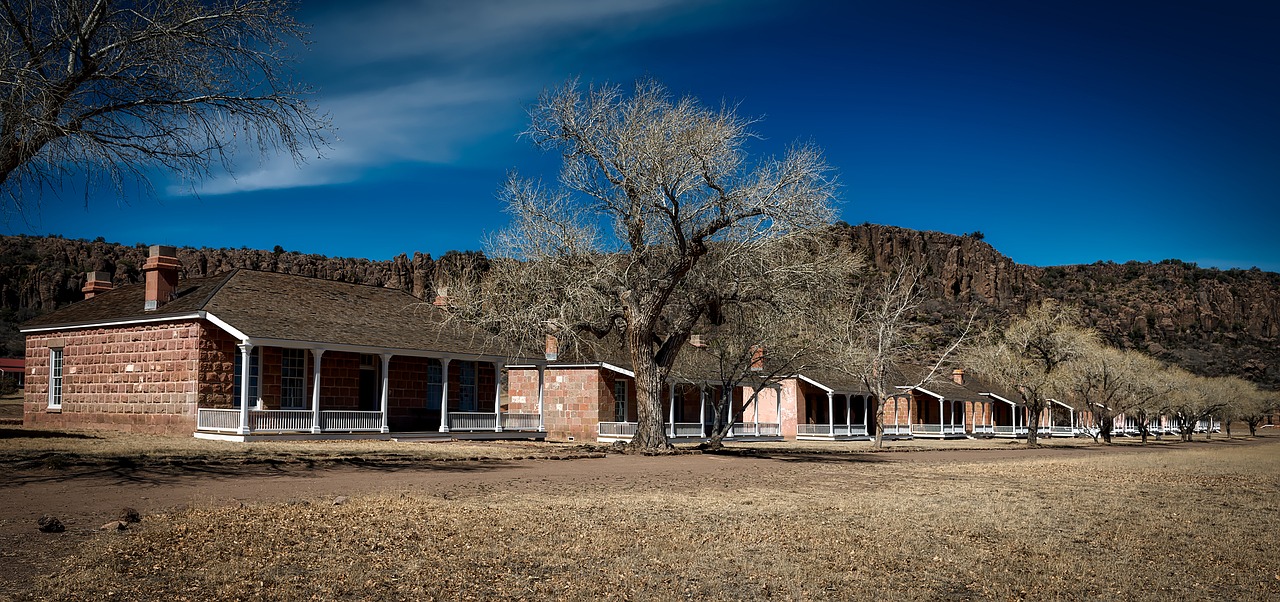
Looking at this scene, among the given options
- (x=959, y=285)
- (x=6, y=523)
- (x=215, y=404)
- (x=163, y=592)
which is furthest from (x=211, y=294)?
(x=959, y=285)

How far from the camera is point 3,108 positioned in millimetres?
13258

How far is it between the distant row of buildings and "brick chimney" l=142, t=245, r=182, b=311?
39 mm

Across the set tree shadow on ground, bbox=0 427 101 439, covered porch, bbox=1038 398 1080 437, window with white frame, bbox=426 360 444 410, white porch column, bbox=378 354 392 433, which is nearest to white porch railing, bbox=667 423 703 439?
window with white frame, bbox=426 360 444 410

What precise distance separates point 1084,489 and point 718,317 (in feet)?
32.2

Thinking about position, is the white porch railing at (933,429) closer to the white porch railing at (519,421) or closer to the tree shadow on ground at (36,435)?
the white porch railing at (519,421)

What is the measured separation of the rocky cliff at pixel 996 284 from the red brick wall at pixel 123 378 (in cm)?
7169

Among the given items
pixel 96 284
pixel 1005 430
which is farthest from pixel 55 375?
pixel 1005 430

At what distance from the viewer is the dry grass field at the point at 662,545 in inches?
293

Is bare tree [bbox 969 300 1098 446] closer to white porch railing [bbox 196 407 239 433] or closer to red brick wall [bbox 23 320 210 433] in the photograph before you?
white porch railing [bbox 196 407 239 433]

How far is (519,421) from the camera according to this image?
34031 millimetres

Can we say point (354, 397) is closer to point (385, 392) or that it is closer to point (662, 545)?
point (385, 392)

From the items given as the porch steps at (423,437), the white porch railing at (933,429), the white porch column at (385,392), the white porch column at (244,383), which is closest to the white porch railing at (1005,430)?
the white porch railing at (933,429)

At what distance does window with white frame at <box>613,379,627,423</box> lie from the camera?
3941 cm

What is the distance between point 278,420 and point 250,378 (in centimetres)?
189
